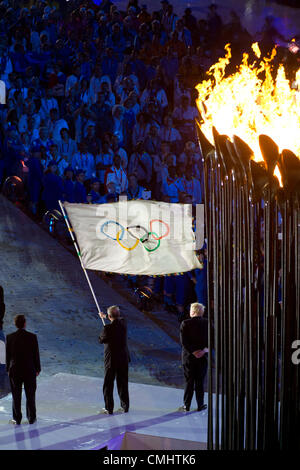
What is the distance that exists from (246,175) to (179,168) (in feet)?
30.1

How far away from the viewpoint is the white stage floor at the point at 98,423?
745 centimetres

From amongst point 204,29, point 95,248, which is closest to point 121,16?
point 204,29

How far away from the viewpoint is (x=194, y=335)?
8.30m

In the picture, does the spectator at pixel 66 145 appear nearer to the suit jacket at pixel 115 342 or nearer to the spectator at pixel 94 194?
the spectator at pixel 94 194

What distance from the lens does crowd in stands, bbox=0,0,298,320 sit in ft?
42.7

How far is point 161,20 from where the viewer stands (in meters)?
17.1

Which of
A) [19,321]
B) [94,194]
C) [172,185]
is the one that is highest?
[172,185]

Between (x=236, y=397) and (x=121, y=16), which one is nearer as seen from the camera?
(x=236, y=397)

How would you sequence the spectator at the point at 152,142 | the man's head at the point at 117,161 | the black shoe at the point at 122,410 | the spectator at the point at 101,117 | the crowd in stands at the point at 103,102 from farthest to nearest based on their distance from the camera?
1. the spectator at the point at 101,117
2. the spectator at the point at 152,142
3. the crowd in stands at the point at 103,102
4. the man's head at the point at 117,161
5. the black shoe at the point at 122,410

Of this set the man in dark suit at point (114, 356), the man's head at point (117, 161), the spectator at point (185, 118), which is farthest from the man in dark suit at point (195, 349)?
the spectator at point (185, 118)

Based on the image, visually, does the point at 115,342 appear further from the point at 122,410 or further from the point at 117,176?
the point at 117,176

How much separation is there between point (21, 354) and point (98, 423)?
48.1 inches

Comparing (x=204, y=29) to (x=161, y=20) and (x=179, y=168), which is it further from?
(x=179, y=168)

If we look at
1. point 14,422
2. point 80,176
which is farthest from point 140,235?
point 80,176
